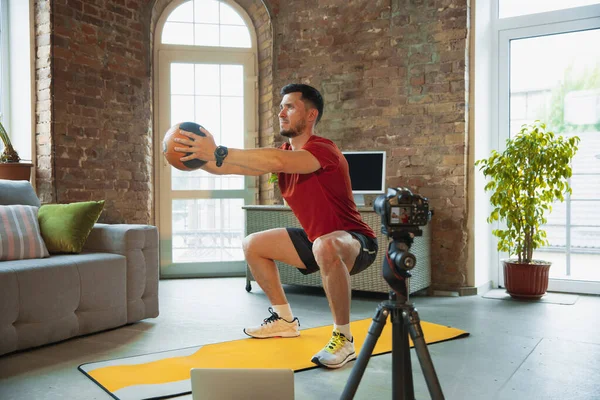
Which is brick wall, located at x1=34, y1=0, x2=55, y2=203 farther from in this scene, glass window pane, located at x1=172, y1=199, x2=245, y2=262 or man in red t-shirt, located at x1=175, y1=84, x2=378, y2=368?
man in red t-shirt, located at x1=175, y1=84, x2=378, y2=368

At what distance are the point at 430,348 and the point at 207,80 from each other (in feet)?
11.0

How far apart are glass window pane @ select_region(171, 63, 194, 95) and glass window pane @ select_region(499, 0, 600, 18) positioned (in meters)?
2.70

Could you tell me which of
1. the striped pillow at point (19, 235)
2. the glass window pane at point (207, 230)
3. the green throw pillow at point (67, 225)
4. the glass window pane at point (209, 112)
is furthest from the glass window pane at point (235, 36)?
the striped pillow at point (19, 235)

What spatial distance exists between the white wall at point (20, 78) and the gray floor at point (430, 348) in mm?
1650

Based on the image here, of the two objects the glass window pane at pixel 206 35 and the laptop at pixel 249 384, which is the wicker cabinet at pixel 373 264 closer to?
the glass window pane at pixel 206 35

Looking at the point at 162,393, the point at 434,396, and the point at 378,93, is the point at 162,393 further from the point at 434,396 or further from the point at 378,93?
the point at 378,93

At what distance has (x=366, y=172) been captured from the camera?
426 centimetres

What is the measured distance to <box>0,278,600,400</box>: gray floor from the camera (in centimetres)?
209

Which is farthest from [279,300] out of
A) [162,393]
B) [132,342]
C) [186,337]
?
[162,393]

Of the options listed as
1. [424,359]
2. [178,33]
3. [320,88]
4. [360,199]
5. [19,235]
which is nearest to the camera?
[424,359]

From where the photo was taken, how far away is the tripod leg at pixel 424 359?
139cm

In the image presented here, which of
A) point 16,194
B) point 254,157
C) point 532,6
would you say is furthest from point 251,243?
point 532,6

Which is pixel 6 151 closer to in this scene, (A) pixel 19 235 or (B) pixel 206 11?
(A) pixel 19 235

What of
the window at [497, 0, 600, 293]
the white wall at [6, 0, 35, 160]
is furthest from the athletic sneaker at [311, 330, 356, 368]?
the white wall at [6, 0, 35, 160]
